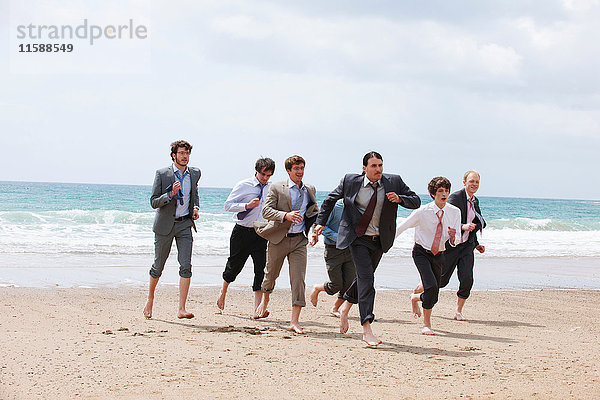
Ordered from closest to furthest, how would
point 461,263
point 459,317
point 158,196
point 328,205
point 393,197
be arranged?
point 393,197, point 328,205, point 158,196, point 461,263, point 459,317

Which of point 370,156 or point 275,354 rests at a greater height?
point 370,156

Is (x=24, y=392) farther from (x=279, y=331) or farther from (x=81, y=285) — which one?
(x=81, y=285)

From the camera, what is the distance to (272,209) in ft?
22.0

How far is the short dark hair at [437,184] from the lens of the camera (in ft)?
21.9

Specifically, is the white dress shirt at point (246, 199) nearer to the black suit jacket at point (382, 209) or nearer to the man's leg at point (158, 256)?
the man's leg at point (158, 256)

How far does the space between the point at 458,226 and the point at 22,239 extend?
16377 mm

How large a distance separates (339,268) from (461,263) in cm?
153

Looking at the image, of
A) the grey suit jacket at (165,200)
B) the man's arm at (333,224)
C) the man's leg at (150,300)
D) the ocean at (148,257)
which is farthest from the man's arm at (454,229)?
the ocean at (148,257)

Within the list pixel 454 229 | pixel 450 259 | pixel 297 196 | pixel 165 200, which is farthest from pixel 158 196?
pixel 450 259

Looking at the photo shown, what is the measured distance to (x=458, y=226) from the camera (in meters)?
6.77

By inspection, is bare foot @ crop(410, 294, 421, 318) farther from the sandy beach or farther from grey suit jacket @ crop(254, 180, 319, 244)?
grey suit jacket @ crop(254, 180, 319, 244)

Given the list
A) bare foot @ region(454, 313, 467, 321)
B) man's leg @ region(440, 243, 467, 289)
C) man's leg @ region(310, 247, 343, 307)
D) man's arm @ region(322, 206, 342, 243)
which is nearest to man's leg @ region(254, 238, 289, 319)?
man's leg @ region(310, 247, 343, 307)

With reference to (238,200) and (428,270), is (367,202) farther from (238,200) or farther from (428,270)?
(238,200)

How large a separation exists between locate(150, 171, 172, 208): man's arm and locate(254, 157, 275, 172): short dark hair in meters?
1.15
